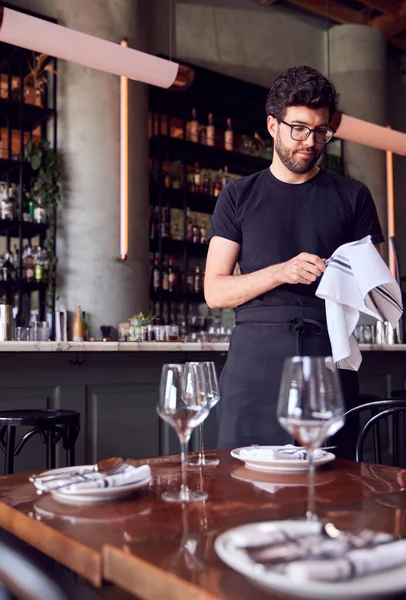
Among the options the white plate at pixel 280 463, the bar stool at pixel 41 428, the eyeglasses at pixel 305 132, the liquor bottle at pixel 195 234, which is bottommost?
the bar stool at pixel 41 428

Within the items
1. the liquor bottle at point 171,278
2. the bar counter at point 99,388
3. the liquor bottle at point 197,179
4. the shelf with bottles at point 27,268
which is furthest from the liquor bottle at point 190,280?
the bar counter at point 99,388

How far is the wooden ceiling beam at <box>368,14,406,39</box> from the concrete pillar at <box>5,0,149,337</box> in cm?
330

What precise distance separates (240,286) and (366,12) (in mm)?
6726

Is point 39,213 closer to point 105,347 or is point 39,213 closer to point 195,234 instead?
point 195,234

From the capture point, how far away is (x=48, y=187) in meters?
4.99

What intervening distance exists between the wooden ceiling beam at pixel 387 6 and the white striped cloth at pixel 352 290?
611 cm

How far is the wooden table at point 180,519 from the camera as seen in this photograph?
2.22ft

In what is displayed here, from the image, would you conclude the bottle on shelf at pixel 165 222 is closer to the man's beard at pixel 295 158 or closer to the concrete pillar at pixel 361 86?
the concrete pillar at pixel 361 86

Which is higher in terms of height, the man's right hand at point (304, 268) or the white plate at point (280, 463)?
the man's right hand at point (304, 268)

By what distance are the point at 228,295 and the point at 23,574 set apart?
110cm

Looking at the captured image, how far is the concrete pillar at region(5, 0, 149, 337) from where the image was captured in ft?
Answer: 17.2

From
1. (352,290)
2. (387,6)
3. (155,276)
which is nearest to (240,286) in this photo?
(352,290)

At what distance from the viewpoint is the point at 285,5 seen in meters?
7.13

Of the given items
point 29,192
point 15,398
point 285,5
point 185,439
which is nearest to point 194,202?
point 29,192
